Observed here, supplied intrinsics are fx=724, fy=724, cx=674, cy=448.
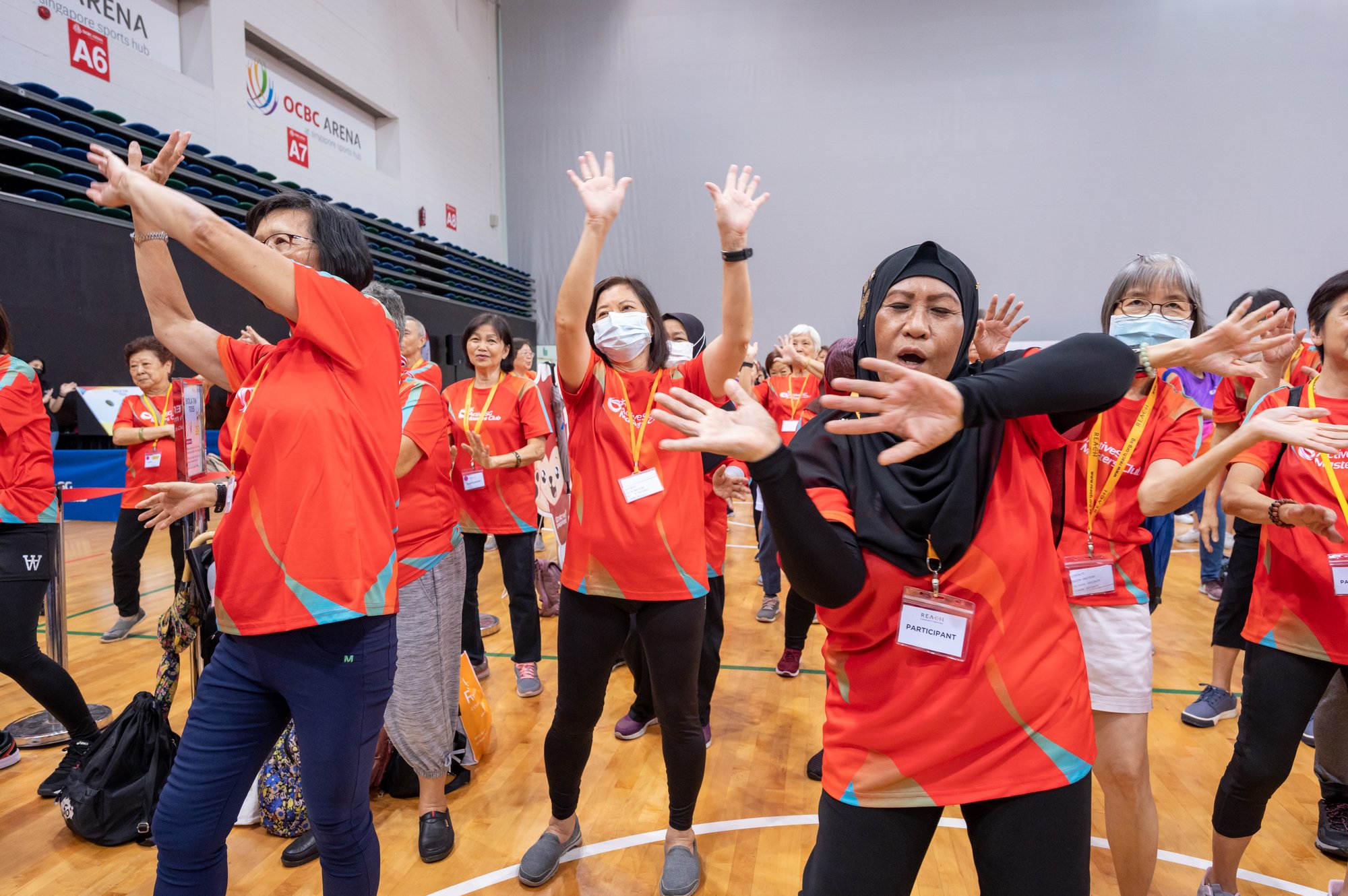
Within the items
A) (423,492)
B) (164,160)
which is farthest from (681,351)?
(164,160)

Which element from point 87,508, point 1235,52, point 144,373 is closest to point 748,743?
point 144,373

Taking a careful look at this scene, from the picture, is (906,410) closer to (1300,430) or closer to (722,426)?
(722,426)

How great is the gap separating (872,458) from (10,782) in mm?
3708

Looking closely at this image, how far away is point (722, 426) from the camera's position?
1078mm

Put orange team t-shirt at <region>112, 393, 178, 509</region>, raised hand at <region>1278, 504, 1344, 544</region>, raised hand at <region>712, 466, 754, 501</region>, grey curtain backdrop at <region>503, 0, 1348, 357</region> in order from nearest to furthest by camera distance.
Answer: raised hand at <region>1278, 504, 1344, 544</region>, raised hand at <region>712, 466, 754, 501</region>, orange team t-shirt at <region>112, 393, 178, 509</region>, grey curtain backdrop at <region>503, 0, 1348, 357</region>

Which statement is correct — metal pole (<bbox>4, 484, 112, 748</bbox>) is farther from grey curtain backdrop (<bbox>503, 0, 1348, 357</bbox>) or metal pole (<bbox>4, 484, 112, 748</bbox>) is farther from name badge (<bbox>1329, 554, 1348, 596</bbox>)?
grey curtain backdrop (<bbox>503, 0, 1348, 357</bbox>)

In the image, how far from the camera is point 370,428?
159 cm

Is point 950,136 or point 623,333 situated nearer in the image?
point 623,333

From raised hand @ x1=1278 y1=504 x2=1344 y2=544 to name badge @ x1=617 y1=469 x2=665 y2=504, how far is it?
A: 5.33 ft

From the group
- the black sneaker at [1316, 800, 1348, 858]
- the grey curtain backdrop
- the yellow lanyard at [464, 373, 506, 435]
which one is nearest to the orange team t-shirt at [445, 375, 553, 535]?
the yellow lanyard at [464, 373, 506, 435]

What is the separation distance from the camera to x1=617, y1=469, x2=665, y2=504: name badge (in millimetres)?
2166

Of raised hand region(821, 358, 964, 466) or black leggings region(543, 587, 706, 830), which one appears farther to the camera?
black leggings region(543, 587, 706, 830)

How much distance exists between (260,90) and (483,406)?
22.3 ft

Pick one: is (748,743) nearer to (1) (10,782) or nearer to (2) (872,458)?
(2) (872,458)
